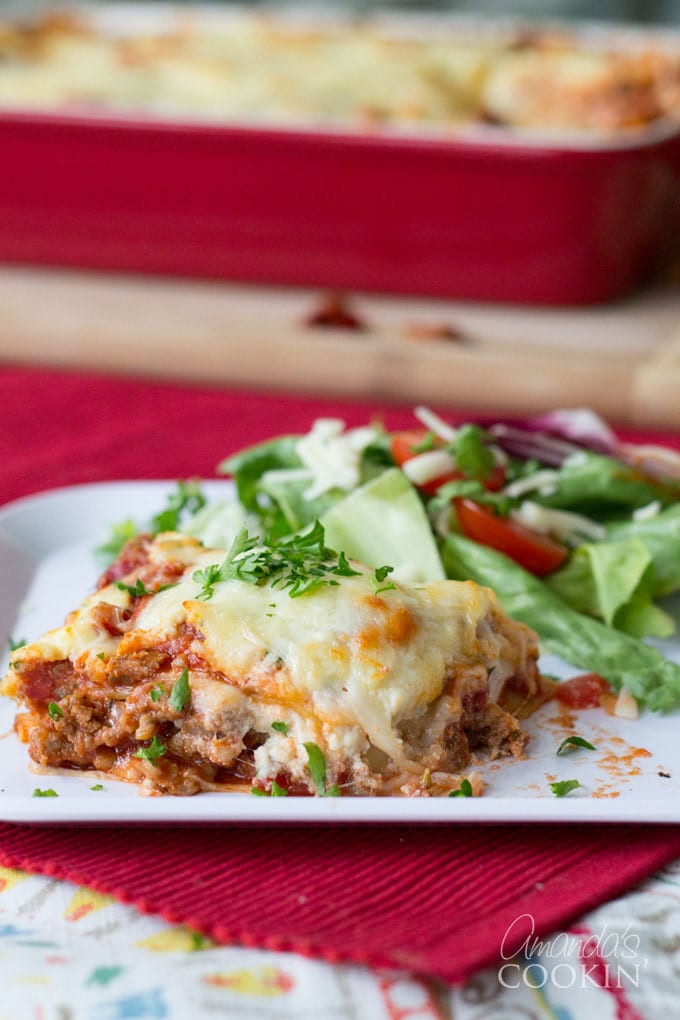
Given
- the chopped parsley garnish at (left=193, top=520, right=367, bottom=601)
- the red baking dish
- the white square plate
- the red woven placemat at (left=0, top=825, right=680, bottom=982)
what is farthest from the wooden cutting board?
the red woven placemat at (left=0, top=825, right=680, bottom=982)

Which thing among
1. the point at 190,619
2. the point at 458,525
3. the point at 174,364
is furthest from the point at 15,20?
the point at 190,619

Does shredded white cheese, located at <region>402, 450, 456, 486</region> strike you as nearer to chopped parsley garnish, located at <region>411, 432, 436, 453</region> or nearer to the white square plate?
chopped parsley garnish, located at <region>411, 432, 436, 453</region>

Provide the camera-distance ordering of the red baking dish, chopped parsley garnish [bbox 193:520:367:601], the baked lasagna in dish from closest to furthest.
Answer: chopped parsley garnish [bbox 193:520:367:601], the red baking dish, the baked lasagna in dish

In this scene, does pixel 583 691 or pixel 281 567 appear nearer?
pixel 281 567

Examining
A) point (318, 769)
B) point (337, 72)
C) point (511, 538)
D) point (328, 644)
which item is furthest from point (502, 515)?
point (337, 72)

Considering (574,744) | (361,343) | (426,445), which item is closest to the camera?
(574,744)

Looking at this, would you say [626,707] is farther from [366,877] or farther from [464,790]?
[366,877]
